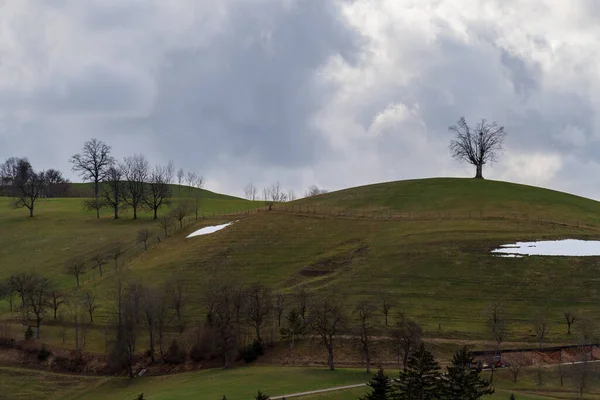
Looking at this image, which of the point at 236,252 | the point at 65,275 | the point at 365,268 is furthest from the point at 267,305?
the point at 65,275

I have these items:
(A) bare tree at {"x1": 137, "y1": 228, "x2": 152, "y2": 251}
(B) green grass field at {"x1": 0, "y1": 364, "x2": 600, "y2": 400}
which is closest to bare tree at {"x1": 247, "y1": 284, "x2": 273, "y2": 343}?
(B) green grass field at {"x1": 0, "y1": 364, "x2": 600, "y2": 400}

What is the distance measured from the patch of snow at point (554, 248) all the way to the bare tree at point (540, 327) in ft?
56.3

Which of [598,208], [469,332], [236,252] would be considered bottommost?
[469,332]

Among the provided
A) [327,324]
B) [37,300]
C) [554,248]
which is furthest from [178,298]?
[554,248]

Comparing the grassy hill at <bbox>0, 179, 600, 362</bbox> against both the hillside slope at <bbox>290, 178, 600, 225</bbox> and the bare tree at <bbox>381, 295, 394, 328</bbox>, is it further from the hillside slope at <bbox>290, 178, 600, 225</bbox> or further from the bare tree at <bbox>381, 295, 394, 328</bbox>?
the bare tree at <bbox>381, 295, 394, 328</bbox>

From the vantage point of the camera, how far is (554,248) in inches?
3396

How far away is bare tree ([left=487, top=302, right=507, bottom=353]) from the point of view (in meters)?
63.7

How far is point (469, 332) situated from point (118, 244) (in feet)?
215

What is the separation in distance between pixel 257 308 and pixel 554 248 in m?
42.6

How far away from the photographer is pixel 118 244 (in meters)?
110

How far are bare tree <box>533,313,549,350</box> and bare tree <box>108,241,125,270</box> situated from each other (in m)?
60.6

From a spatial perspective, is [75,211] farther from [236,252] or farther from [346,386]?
[346,386]

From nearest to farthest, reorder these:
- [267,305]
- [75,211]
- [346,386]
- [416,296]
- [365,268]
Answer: [346,386] < [267,305] < [416,296] < [365,268] < [75,211]

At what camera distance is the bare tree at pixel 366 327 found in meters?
60.2
